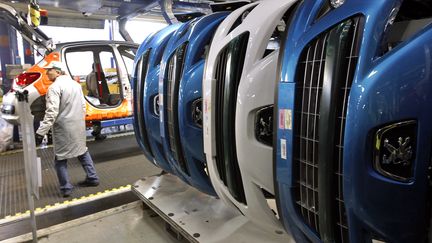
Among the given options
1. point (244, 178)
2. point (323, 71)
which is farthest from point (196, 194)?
point (323, 71)

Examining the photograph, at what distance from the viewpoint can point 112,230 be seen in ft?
9.79

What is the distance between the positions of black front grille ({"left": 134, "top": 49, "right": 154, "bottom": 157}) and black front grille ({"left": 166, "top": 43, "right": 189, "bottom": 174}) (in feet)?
1.54

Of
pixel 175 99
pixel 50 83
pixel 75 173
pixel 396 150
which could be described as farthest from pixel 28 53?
pixel 396 150

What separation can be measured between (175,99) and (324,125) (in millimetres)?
1169

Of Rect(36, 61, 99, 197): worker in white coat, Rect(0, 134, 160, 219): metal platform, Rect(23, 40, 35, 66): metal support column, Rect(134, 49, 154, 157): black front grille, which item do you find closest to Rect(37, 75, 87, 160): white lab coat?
Rect(36, 61, 99, 197): worker in white coat

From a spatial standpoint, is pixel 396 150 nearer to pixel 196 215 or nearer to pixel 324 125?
pixel 324 125

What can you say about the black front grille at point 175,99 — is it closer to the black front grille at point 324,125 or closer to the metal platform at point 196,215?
the metal platform at point 196,215

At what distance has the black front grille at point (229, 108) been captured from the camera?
168 centimetres

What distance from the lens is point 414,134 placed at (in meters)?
1.01

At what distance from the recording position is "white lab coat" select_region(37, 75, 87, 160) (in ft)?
12.7

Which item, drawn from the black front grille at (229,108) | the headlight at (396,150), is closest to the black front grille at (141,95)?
the black front grille at (229,108)

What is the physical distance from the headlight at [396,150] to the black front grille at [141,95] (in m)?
1.98

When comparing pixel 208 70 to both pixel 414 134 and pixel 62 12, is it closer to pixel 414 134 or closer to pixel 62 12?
pixel 414 134

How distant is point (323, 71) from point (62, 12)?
507 inches
